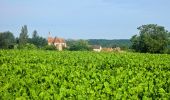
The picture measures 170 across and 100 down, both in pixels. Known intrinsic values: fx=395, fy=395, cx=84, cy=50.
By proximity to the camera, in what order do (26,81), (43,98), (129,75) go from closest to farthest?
(43,98)
(26,81)
(129,75)

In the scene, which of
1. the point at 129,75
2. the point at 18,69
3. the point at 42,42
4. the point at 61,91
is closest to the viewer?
the point at 61,91

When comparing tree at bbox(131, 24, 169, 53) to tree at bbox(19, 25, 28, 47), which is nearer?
tree at bbox(131, 24, 169, 53)

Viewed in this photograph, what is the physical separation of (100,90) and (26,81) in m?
3.08

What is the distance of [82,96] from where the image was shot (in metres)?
10.2

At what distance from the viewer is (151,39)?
296 feet

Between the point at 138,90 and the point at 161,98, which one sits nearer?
the point at 161,98

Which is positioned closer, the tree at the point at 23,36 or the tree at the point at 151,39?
the tree at the point at 151,39

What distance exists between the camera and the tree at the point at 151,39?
8925 centimetres

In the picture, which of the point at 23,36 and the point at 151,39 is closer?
the point at 151,39

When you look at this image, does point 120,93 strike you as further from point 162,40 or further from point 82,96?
point 162,40

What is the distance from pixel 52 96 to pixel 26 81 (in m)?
3.44

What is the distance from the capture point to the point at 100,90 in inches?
450

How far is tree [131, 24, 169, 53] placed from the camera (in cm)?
8925

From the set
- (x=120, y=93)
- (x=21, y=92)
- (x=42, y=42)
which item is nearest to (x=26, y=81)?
(x=21, y=92)
